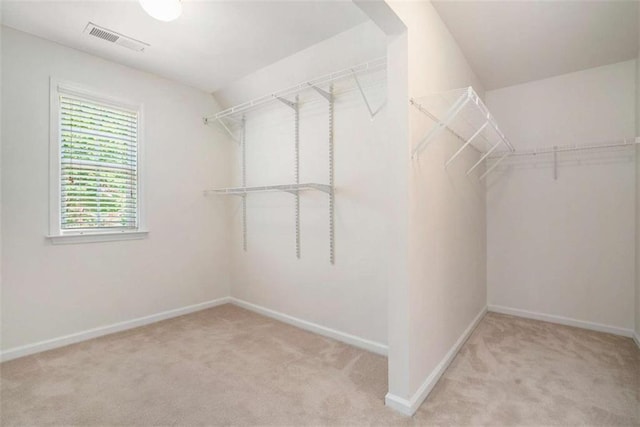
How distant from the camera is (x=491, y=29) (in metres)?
2.19

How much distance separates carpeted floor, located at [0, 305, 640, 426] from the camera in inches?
65.4

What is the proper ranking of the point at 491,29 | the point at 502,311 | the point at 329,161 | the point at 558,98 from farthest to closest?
the point at 502,311 → the point at 558,98 → the point at 329,161 → the point at 491,29

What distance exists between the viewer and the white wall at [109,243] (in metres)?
2.35

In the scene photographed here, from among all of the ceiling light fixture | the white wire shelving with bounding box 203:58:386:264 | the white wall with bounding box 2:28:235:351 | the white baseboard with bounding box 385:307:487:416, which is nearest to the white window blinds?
the white wall with bounding box 2:28:235:351

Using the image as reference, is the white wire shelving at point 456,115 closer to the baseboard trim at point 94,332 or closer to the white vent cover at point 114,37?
the white vent cover at point 114,37

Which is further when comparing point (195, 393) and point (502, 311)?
point (502, 311)

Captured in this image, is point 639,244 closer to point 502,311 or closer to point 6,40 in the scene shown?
point 502,311

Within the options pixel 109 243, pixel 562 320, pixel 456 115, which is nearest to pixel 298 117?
pixel 456 115

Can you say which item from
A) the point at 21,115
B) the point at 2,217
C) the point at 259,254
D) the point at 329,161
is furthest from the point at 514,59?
the point at 2,217

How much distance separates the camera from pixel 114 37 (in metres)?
2.44

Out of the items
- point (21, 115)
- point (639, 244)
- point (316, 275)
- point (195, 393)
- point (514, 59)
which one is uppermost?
point (514, 59)

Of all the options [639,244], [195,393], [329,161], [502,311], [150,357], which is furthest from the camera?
[502,311]

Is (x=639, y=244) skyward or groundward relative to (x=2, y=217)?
groundward

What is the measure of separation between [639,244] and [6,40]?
16.7ft
